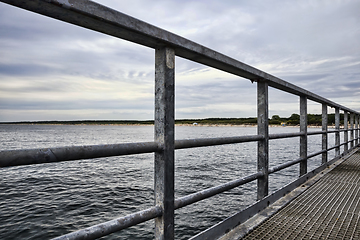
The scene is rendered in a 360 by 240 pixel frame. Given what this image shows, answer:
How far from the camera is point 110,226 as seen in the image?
3.96 feet

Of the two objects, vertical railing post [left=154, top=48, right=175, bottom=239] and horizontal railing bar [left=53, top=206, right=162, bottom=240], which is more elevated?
vertical railing post [left=154, top=48, right=175, bottom=239]

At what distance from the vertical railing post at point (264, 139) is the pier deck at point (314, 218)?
0.88ft

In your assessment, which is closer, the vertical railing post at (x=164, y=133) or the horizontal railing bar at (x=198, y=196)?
the vertical railing post at (x=164, y=133)

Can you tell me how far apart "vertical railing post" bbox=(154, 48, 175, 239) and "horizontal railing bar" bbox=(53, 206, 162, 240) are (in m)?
0.08

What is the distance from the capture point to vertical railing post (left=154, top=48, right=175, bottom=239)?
1.45m

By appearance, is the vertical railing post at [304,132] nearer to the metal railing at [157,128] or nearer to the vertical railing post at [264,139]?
the vertical railing post at [264,139]

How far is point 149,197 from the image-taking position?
9.48 m

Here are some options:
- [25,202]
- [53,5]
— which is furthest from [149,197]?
[53,5]

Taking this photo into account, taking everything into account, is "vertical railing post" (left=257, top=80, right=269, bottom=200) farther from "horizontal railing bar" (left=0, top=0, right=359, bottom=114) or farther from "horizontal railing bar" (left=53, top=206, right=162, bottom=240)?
→ "horizontal railing bar" (left=53, top=206, right=162, bottom=240)

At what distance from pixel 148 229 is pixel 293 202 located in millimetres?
4247

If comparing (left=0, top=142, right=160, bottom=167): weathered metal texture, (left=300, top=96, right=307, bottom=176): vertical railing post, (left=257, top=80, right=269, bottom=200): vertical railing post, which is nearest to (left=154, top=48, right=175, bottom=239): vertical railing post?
(left=0, top=142, right=160, bottom=167): weathered metal texture

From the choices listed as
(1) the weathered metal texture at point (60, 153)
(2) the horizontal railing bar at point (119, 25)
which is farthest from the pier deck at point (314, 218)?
(2) the horizontal railing bar at point (119, 25)

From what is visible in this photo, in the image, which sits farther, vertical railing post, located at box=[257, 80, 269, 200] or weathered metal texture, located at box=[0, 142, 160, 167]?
vertical railing post, located at box=[257, 80, 269, 200]

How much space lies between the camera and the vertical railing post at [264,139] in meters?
2.61
